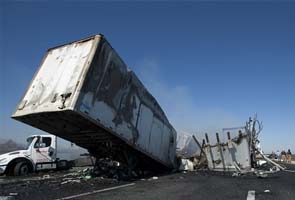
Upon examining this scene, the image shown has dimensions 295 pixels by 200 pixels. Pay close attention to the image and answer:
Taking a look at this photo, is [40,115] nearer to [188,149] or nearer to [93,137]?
[93,137]

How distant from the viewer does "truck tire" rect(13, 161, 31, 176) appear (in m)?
15.5

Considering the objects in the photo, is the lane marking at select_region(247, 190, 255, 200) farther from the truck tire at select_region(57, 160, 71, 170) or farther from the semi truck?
the truck tire at select_region(57, 160, 71, 170)

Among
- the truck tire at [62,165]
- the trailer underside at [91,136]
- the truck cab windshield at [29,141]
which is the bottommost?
the truck tire at [62,165]

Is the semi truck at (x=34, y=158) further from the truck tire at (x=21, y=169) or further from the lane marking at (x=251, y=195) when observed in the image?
the lane marking at (x=251, y=195)

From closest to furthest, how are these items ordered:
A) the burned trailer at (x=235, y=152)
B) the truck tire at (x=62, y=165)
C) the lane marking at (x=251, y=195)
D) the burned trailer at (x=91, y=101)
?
the lane marking at (x=251, y=195)
the burned trailer at (x=91, y=101)
the burned trailer at (x=235, y=152)
the truck tire at (x=62, y=165)

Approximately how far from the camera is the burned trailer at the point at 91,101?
902 cm

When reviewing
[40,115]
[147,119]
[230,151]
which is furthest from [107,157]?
Result: [230,151]

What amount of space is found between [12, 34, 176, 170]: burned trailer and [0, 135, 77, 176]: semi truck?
498cm

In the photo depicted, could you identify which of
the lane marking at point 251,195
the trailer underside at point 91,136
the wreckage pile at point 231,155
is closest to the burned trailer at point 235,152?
the wreckage pile at point 231,155

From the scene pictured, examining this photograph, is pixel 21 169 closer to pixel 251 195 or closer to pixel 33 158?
pixel 33 158

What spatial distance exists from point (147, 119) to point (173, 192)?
4279mm

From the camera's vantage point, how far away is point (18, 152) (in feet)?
51.9

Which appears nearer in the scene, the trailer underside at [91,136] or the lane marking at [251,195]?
the lane marking at [251,195]

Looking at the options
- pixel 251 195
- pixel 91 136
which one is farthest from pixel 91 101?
pixel 251 195
